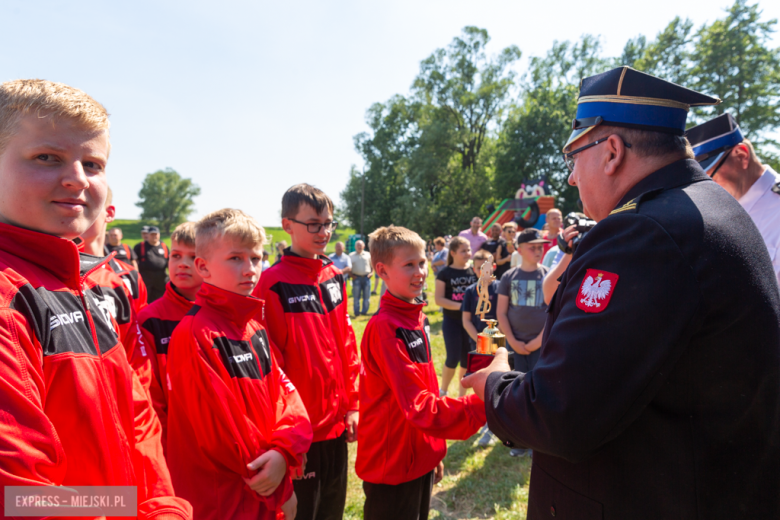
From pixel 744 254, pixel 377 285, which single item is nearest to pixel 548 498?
pixel 744 254

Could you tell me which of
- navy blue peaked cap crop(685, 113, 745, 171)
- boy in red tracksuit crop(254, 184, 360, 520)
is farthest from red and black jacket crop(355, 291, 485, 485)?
navy blue peaked cap crop(685, 113, 745, 171)

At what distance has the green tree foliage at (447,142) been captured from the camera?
117ft

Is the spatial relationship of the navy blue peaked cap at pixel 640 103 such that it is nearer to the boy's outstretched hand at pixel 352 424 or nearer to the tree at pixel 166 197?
the boy's outstretched hand at pixel 352 424

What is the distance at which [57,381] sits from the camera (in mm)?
1117

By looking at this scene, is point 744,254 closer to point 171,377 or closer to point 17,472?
point 17,472

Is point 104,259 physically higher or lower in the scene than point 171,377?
higher

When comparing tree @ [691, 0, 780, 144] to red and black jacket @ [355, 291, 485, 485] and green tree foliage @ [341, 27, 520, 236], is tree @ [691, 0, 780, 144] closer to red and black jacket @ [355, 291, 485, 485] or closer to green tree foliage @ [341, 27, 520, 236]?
green tree foliage @ [341, 27, 520, 236]

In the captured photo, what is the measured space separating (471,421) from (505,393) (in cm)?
81

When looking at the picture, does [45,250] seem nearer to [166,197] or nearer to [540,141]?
[540,141]

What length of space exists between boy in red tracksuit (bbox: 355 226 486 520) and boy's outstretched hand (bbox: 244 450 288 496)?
70 cm

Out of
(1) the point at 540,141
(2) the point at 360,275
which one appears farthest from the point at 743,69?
(2) the point at 360,275

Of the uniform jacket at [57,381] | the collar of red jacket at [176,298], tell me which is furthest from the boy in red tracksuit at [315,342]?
the uniform jacket at [57,381]

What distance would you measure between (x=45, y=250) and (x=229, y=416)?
1087 millimetres

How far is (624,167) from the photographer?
1595 millimetres
